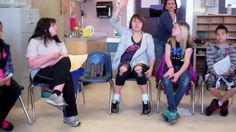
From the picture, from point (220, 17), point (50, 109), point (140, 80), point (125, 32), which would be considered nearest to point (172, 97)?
point (140, 80)

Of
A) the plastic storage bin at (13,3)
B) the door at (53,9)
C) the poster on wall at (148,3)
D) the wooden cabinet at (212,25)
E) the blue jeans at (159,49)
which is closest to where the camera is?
the plastic storage bin at (13,3)

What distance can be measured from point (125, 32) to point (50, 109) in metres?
1.21

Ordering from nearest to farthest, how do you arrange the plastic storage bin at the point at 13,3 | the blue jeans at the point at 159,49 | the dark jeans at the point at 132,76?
the dark jeans at the point at 132,76 < the plastic storage bin at the point at 13,3 < the blue jeans at the point at 159,49

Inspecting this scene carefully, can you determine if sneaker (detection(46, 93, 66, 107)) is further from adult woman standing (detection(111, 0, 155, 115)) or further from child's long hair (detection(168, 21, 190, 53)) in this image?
child's long hair (detection(168, 21, 190, 53))

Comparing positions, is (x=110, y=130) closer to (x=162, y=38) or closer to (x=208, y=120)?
(x=208, y=120)

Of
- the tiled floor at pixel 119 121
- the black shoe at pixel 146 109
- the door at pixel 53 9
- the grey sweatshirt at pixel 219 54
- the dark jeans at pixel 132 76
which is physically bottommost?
the tiled floor at pixel 119 121

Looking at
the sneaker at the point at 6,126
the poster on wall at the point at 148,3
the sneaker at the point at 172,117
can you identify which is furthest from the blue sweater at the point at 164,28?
the poster on wall at the point at 148,3

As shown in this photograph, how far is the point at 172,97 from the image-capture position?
3053 mm

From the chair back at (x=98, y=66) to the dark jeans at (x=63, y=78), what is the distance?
68 centimetres

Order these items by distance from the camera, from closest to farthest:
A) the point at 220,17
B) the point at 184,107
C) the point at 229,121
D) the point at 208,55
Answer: the point at 229,121 < the point at 208,55 < the point at 184,107 < the point at 220,17

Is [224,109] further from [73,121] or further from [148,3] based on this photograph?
[148,3]

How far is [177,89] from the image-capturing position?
124 inches

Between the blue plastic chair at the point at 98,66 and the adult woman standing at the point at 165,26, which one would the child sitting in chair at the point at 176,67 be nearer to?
the adult woman standing at the point at 165,26

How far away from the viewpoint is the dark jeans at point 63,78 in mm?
2777
